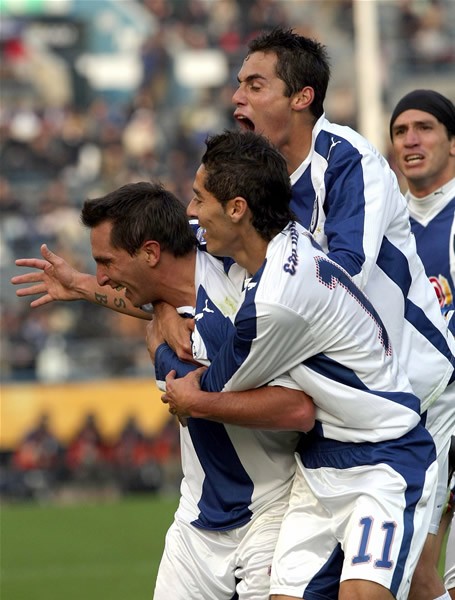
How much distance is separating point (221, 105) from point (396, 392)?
823 inches

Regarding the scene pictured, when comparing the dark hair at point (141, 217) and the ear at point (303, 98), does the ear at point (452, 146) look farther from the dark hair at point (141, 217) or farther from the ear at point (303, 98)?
the dark hair at point (141, 217)

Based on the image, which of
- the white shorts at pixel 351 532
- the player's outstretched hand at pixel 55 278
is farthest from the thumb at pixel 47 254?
the white shorts at pixel 351 532

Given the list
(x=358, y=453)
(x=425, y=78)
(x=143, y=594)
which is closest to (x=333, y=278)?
(x=358, y=453)

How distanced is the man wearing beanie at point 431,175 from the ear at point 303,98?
1436 millimetres

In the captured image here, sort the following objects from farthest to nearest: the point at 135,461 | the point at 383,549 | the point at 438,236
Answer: the point at 135,461 < the point at 438,236 < the point at 383,549

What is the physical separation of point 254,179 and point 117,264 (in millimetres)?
736

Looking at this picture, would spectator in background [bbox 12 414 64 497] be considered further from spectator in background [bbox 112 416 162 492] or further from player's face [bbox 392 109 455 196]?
player's face [bbox 392 109 455 196]

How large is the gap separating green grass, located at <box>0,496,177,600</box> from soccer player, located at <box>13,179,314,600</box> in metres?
6.80

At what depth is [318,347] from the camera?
475 centimetres

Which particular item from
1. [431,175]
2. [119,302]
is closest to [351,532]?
[119,302]

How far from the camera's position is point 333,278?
15.6 ft

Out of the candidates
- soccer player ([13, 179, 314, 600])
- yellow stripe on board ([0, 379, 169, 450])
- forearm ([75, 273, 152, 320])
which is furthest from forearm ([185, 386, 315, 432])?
yellow stripe on board ([0, 379, 169, 450])

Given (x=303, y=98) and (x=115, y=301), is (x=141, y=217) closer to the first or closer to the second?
(x=115, y=301)

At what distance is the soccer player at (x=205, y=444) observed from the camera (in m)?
5.12
